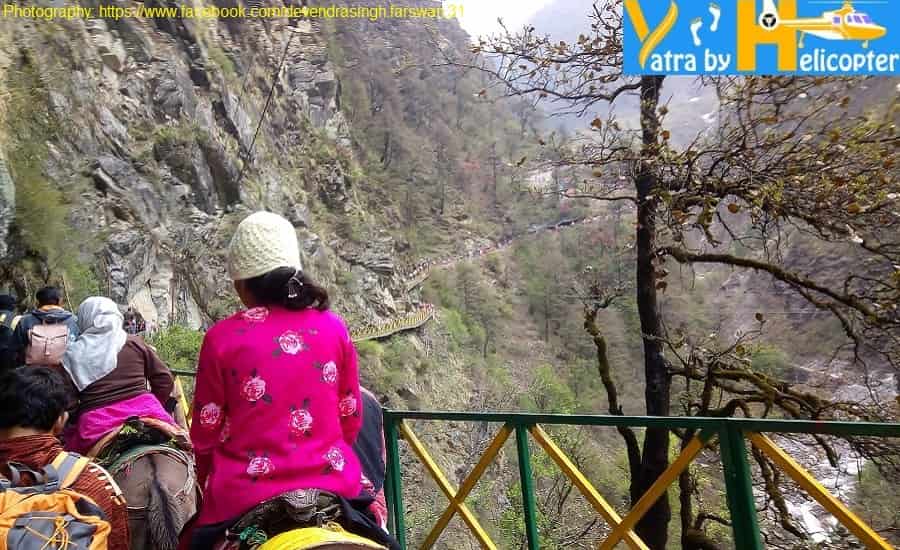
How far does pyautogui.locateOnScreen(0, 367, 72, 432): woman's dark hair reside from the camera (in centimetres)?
197

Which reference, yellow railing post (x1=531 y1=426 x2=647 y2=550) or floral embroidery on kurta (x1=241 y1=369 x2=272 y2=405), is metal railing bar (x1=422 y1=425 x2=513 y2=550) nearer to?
yellow railing post (x1=531 y1=426 x2=647 y2=550)

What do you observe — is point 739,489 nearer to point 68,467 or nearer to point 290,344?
point 290,344

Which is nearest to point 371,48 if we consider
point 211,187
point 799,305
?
point 211,187

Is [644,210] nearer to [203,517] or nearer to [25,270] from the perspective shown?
[203,517]

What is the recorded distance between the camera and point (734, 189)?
5.09 meters

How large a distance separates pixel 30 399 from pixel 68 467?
266mm

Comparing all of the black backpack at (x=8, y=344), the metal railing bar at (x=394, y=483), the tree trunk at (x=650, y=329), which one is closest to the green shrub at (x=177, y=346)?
the black backpack at (x=8, y=344)


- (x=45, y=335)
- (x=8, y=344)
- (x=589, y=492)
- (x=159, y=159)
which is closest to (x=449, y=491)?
(x=589, y=492)

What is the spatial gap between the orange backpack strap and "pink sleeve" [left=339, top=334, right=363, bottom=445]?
100 cm

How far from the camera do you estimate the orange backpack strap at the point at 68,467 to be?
6.55 feet

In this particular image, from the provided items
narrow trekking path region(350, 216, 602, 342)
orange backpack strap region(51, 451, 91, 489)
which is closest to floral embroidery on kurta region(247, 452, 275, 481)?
orange backpack strap region(51, 451, 91, 489)

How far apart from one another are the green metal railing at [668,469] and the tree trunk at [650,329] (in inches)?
116

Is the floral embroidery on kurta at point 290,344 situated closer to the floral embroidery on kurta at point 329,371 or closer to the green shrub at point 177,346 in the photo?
the floral embroidery on kurta at point 329,371

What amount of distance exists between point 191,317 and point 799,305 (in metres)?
16.8
